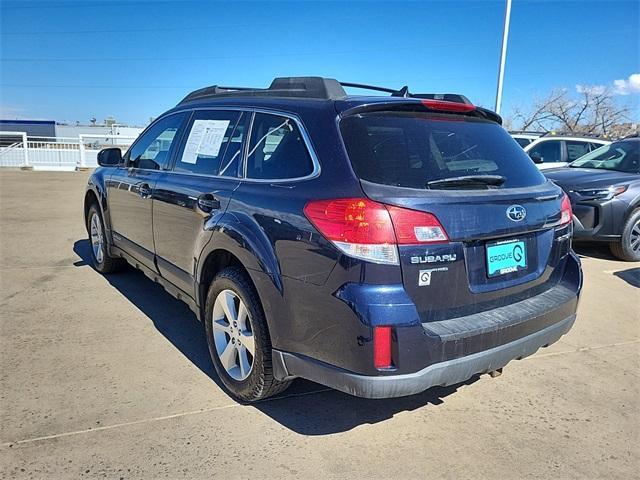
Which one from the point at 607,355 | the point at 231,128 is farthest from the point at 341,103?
the point at 607,355

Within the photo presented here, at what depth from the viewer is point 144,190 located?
4223 millimetres

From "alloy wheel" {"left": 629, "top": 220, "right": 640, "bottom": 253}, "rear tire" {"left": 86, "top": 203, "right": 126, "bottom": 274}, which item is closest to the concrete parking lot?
"rear tire" {"left": 86, "top": 203, "right": 126, "bottom": 274}

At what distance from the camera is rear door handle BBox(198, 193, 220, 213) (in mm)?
3155

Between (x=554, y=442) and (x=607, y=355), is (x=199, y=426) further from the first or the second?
(x=607, y=355)

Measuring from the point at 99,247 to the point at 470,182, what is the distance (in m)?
4.53

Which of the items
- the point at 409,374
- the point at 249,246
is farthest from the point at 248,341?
the point at 409,374

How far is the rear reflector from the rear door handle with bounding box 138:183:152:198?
2656 millimetres

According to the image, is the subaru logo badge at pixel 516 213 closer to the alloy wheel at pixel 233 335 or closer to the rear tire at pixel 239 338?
the rear tire at pixel 239 338

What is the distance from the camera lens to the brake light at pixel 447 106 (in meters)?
2.79

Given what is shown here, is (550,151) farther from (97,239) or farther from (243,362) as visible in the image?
(243,362)

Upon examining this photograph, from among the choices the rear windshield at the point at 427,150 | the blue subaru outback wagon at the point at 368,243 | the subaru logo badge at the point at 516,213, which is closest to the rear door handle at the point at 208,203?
the blue subaru outback wagon at the point at 368,243

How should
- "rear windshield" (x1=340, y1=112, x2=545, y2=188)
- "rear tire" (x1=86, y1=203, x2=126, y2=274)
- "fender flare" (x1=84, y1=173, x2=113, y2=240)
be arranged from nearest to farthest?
"rear windshield" (x1=340, y1=112, x2=545, y2=188) → "fender flare" (x1=84, y1=173, x2=113, y2=240) → "rear tire" (x1=86, y1=203, x2=126, y2=274)

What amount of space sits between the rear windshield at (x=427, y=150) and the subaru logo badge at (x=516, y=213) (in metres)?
0.16

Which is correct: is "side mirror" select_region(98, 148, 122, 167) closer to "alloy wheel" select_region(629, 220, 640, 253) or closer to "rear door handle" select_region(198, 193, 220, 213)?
"rear door handle" select_region(198, 193, 220, 213)
